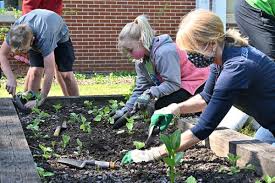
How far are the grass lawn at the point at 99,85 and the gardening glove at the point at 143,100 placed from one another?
336 cm

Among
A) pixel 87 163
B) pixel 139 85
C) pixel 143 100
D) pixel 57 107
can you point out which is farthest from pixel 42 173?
pixel 57 107

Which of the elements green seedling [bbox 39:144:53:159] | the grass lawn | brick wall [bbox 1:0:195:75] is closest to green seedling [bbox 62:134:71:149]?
green seedling [bbox 39:144:53:159]

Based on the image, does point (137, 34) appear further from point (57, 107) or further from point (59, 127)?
point (57, 107)

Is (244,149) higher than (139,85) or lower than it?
higher

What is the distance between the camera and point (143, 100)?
4.69 meters

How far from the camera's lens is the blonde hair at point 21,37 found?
5395mm

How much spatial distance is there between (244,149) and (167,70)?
136 cm

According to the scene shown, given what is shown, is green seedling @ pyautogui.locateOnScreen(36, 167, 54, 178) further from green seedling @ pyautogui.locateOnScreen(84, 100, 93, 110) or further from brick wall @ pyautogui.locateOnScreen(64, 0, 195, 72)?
brick wall @ pyautogui.locateOnScreen(64, 0, 195, 72)

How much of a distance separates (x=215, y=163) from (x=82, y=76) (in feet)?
22.9

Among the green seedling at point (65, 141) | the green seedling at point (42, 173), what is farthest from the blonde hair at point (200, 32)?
the green seedling at point (65, 141)

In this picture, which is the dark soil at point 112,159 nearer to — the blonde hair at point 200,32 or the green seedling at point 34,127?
the green seedling at point 34,127

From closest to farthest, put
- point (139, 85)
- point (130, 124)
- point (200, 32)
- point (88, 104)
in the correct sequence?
point (200, 32) < point (130, 124) < point (139, 85) < point (88, 104)

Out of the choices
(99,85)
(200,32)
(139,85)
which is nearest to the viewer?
(200,32)

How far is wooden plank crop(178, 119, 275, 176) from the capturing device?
126 inches
